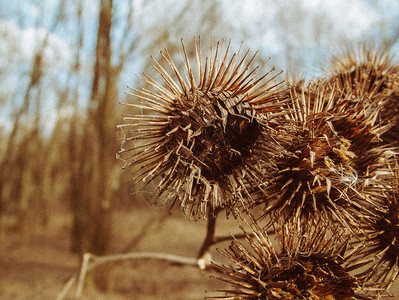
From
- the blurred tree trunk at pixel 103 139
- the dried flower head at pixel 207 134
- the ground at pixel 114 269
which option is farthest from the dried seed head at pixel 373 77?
the blurred tree trunk at pixel 103 139

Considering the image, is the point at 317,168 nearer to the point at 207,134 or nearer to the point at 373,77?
the point at 207,134

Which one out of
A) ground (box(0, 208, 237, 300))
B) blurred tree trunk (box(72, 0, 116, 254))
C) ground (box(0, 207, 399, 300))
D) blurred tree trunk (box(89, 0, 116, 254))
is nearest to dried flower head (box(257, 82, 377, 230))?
ground (box(0, 207, 399, 300))

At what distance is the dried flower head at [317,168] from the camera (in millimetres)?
906

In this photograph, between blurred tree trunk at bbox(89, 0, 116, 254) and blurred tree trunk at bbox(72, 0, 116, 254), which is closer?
blurred tree trunk at bbox(72, 0, 116, 254)

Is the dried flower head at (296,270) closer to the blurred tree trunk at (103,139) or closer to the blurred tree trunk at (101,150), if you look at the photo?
the blurred tree trunk at (101,150)

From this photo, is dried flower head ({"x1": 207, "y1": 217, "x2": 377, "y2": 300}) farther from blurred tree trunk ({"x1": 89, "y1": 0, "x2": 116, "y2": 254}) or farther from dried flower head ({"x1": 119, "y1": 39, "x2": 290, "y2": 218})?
blurred tree trunk ({"x1": 89, "y1": 0, "x2": 116, "y2": 254})

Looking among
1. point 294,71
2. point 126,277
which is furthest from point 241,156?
point 126,277

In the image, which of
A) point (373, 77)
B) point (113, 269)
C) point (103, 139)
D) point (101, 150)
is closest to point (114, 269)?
point (113, 269)

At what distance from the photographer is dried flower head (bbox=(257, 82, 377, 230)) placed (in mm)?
906

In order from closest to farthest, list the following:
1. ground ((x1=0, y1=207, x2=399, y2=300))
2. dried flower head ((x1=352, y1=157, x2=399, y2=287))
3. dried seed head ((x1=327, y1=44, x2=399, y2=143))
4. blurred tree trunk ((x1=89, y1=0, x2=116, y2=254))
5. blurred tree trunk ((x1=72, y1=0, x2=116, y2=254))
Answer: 1. dried flower head ((x1=352, y1=157, x2=399, y2=287))
2. dried seed head ((x1=327, y1=44, x2=399, y2=143))
3. blurred tree trunk ((x1=72, y1=0, x2=116, y2=254))
4. blurred tree trunk ((x1=89, y1=0, x2=116, y2=254))
5. ground ((x1=0, y1=207, x2=399, y2=300))

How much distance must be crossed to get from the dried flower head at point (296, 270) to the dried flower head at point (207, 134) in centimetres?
14

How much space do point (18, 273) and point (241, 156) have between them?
7.11 m

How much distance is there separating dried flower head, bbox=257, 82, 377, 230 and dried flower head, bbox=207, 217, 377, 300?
5cm

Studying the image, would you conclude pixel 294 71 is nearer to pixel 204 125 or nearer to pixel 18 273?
pixel 204 125
